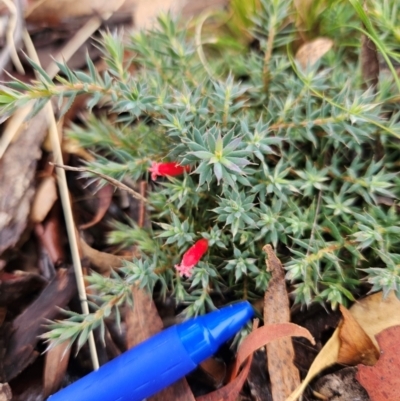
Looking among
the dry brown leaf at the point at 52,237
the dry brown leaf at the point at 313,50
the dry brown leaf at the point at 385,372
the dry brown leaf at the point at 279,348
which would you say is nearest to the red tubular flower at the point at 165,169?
the dry brown leaf at the point at 279,348

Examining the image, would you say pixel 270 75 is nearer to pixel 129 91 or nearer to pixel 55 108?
pixel 129 91

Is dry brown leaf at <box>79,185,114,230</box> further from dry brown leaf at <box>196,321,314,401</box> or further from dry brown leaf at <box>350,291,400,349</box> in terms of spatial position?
dry brown leaf at <box>350,291,400,349</box>

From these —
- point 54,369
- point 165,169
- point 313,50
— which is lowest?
point 54,369

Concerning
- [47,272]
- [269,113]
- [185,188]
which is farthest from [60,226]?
[269,113]

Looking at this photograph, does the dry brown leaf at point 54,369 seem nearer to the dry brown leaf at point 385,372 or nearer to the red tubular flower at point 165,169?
the red tubular flower at point 165,169

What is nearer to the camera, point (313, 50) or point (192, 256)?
point (192, 256)

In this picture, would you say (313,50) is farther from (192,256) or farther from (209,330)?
(209,330)

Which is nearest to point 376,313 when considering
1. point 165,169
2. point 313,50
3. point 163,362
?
point 163,362
